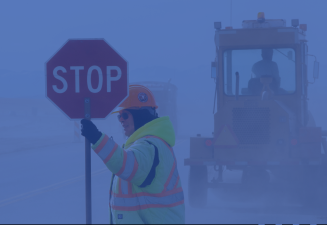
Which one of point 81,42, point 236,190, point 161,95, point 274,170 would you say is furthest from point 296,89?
point 161,95

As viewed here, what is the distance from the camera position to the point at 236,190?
877cm

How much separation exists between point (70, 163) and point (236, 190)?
7987mm

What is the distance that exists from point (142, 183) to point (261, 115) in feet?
20.1

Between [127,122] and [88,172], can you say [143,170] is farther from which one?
[88,172]

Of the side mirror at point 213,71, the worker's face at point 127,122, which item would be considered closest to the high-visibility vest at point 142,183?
the worker's face at point 127,122

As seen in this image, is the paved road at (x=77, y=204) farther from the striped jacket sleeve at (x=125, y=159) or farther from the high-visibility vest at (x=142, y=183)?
the striped jacket sleeve at (x=125, y=159)

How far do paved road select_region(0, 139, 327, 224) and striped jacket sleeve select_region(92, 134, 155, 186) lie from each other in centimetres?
476

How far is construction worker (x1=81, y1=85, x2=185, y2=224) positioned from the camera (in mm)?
2887

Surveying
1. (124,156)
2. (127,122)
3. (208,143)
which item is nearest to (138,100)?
(127,122)

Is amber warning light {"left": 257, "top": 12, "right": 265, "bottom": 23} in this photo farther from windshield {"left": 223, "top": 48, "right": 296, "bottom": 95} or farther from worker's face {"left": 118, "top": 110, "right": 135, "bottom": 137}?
worker's face {"left": 118, "top": 110, "right": 135, "bottom": 137}

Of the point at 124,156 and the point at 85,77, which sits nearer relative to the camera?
the point at 124,156

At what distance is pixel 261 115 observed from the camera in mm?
8789

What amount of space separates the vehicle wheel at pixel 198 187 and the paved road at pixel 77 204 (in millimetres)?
166

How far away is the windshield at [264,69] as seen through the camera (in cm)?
906
